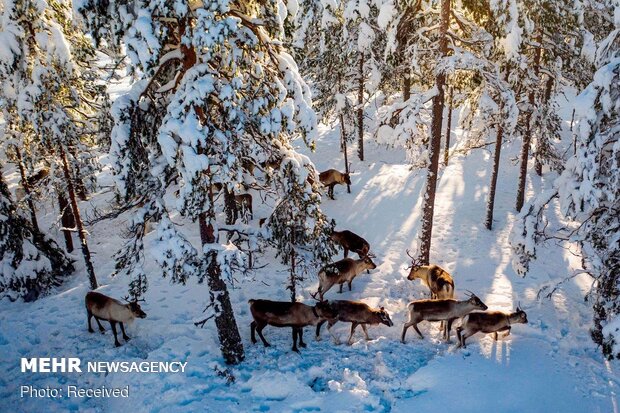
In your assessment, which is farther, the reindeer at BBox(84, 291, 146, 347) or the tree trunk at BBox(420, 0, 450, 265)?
the tree trunk at BBox(420, 0, 450, 265)

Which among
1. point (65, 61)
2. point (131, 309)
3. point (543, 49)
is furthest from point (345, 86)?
point (131, 309)

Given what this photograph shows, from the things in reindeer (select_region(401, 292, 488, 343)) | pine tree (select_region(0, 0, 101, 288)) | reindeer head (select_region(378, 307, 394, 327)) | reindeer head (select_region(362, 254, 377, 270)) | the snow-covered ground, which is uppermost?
pine tree (select_region(0, 0, 101, 288))

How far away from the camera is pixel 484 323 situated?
1136 cm

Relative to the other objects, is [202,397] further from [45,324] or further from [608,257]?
[608,257]

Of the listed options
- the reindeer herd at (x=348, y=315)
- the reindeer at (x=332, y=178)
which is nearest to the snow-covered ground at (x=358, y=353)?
the reindeer herd at (x=348, y=315)

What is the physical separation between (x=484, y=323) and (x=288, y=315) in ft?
17.3

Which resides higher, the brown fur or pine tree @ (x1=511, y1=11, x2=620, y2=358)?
pine tree @ (x1=511, y1=11, x2=620, y2=358)

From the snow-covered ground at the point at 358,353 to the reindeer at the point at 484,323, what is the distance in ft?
1.28

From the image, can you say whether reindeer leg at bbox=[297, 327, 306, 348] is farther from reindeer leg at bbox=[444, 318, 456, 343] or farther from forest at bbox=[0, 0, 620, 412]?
reindeer leg at bbox=[444, 318, 456, 343]

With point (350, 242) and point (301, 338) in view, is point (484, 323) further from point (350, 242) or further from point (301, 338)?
point (350, 242)

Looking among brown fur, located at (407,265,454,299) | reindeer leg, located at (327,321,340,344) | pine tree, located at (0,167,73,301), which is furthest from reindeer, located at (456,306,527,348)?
pine tree, located at (0,167,73,301)

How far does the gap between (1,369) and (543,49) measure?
21462mm

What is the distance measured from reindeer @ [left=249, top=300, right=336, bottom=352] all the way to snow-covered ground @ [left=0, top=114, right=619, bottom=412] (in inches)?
19.0

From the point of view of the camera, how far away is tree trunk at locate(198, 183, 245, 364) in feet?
31.9
